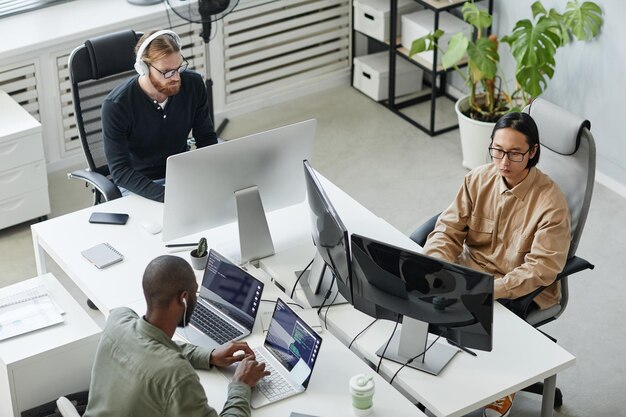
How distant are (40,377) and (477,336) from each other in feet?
4.77

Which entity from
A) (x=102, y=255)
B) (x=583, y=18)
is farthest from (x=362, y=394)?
(x=583, y=18)

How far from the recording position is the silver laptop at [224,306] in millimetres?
3273

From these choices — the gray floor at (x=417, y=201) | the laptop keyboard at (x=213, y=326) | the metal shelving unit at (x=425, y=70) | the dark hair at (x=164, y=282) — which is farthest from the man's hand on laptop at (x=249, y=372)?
the metal shelving unit at (x=425, y=70)

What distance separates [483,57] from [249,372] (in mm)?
2741

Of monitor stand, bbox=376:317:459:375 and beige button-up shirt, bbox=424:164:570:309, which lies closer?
monitor stand, bbox=376:317:459:375

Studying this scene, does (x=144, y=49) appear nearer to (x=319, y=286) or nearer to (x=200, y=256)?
(x=200, y=256)

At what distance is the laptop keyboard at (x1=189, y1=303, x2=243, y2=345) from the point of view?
3275mm

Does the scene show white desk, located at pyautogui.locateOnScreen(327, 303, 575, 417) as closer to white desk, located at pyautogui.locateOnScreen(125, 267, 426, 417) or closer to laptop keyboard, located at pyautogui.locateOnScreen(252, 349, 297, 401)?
white desk, located at pyautogui.locateOnScreen(125, 267, 426, 417)

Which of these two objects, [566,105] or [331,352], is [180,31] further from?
[331,352]

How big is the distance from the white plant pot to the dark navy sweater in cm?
157

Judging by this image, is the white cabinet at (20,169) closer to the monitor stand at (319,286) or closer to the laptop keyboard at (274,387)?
the monitor stand at (319,286)

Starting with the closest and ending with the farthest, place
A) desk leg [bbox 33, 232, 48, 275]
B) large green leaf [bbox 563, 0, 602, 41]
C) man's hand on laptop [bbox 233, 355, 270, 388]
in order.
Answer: man's hand on laptop [bbox 233, 355, 270, 388]
desk leg [bbox 33, 232, 48, 275]
large green leaf [bbox 563, 0, 602, 41]

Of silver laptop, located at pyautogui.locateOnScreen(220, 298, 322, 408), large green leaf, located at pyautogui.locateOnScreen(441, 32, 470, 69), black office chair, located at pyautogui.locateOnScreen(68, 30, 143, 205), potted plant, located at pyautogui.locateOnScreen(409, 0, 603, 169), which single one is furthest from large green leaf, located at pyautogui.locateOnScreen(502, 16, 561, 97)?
silver laptop, located at pyautogui.locateOnScreen(220, 298, 322, 408)

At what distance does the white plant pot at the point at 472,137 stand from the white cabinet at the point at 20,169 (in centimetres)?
216
